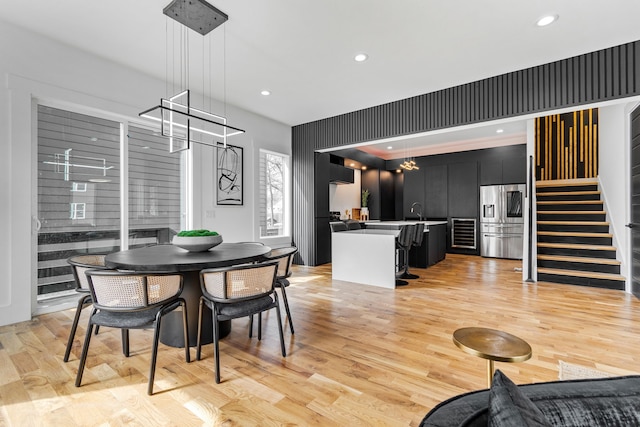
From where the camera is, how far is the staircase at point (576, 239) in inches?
177

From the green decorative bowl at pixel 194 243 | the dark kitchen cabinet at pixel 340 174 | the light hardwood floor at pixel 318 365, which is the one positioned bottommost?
the light hardwood floor at pixel 318 365

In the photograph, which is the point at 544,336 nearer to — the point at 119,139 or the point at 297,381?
the point at 297,381

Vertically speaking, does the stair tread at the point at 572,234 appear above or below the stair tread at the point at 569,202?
below

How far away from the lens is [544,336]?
2.64 metres

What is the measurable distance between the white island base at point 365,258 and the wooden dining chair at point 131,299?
10.1 ft

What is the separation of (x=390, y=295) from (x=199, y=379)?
2.63m

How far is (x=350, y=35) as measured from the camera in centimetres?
313

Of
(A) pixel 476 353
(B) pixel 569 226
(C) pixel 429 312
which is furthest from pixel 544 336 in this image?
(B) pixel 569 226

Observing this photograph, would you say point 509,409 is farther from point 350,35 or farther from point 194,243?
point 350,35

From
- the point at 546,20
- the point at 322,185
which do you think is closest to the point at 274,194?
the point at 322,185

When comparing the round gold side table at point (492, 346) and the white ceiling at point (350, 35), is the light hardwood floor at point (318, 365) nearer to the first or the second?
the round gold side table at point (492, 346)

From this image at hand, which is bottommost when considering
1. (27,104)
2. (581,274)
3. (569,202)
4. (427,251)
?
(581,274)

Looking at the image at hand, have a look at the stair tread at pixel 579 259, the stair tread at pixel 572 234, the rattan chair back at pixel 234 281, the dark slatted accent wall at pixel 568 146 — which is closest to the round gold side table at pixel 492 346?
the rattan chair back at pixel 234 281

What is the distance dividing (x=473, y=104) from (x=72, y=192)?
5264mm
